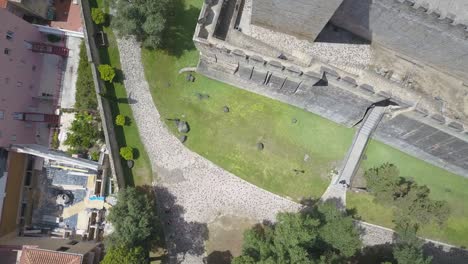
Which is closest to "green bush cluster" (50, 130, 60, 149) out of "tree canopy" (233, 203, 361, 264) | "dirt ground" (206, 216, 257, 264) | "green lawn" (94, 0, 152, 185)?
"green lawn" (94, 0, 152, 185)

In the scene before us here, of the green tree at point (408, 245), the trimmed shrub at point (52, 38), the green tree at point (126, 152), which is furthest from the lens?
the trimmed shrub at point (52, 38)

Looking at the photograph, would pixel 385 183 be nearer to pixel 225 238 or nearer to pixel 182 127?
pixel 225 238

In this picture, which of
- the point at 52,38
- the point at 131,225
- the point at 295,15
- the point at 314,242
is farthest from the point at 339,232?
the point at 52,38

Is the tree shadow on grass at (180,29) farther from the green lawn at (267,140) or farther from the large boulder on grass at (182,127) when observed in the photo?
the large boulder on grass at (182,127)

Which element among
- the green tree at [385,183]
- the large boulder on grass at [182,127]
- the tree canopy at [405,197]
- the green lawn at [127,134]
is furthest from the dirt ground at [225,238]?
the tree canopy at [405,197]

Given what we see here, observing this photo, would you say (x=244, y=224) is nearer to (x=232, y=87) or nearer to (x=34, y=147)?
(x=232, y=87)

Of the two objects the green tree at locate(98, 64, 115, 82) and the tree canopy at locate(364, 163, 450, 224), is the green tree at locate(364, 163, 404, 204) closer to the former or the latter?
the tree canopy at locate(364, 163, 450, 224)
